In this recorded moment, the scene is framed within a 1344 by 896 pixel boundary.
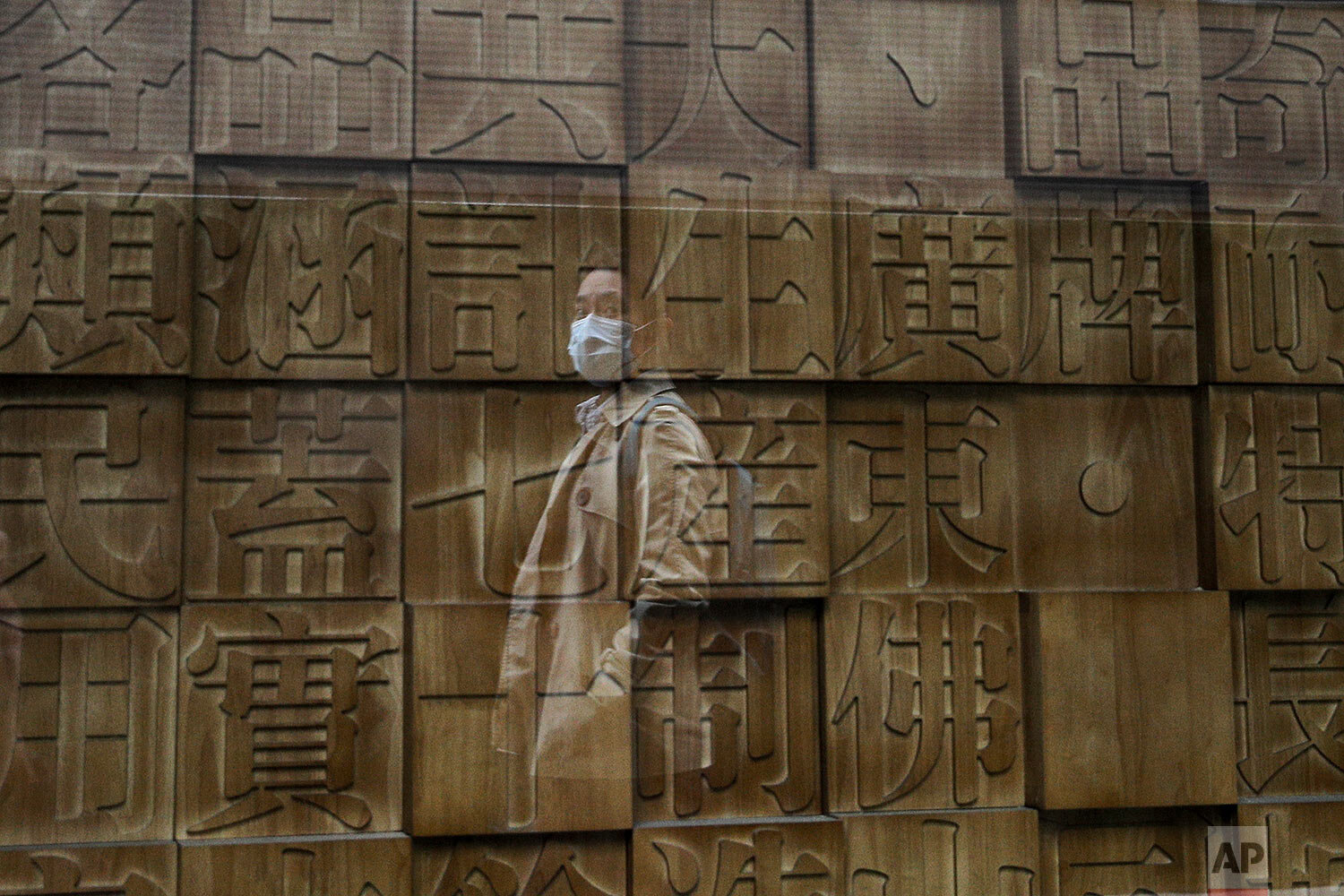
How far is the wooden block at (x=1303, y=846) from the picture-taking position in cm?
138

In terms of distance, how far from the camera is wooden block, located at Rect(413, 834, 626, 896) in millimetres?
1283

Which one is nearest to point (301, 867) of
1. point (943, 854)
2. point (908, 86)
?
point (943, 854)

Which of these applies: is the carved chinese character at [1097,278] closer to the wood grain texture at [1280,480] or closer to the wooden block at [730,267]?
the wood grain texture at [1280,480]

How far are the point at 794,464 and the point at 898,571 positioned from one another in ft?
0.51

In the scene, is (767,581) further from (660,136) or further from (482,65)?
(482,65)

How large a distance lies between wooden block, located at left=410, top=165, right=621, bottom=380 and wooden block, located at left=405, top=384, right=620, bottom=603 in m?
0.03

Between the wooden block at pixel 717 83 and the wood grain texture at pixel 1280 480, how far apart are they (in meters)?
0.56

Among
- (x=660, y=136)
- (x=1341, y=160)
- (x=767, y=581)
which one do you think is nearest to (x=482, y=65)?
(x=660, y=136)

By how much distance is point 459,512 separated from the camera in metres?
1.26

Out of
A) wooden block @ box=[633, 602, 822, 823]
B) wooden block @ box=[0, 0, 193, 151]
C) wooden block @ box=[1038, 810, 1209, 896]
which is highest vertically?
wooden block @ box=[0, 0, 193, 151]

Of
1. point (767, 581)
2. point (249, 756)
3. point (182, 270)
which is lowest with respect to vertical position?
point (249, 756)

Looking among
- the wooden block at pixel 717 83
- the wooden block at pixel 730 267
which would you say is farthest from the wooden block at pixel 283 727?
the wooden block at pixel 717 83

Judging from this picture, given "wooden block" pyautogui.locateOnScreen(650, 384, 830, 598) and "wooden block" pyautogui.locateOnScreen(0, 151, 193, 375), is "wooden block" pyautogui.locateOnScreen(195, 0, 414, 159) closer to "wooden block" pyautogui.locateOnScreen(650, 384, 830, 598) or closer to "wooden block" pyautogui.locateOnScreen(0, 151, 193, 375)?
"wooden block" pyautogui.locateOnScreen(0, 151, 193, 375)

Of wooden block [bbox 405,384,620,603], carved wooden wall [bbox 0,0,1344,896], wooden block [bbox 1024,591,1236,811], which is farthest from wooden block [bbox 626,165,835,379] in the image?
wooden block [bbox 1024,591,1236,811]
